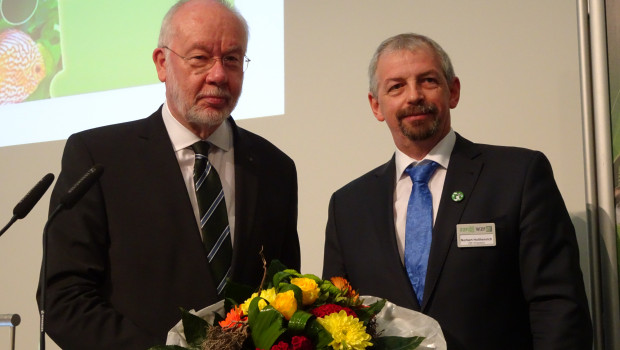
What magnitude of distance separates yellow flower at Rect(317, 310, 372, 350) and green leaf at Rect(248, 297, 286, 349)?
10 cm

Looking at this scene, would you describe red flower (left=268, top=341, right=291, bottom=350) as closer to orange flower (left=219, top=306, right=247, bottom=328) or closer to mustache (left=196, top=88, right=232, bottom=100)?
orange flower (left=219, top=306, right=247, bottom=328)

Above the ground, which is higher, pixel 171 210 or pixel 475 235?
pixel 171 210

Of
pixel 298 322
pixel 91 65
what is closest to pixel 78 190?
pixel 298 322

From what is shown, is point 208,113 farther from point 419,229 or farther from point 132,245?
point 419,229

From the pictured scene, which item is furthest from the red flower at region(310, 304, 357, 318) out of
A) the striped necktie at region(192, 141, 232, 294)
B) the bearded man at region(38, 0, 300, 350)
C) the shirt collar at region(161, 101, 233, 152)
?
the shirt collar at region(161, 101, 233, 152)

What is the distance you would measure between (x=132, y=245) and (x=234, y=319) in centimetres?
76

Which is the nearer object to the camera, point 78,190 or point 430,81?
point 78,190

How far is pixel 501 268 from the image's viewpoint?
2434 millimetres

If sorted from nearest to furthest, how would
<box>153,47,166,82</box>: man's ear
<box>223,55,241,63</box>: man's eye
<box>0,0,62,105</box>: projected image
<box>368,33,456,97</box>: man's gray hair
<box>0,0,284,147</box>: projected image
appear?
1. <box>223,55,241,63</box>: man's eye
2. <box>153,47,166,82</box>: man's ear
3. <box>368,33,456,97</box>: man's gray hair
4. <box>0,0,284,147</box>: projected image
5. <box>0,0,62,105</box>: projected image

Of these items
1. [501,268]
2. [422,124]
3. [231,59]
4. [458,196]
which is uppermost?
[231,59]

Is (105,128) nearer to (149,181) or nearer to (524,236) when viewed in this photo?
(149,181)

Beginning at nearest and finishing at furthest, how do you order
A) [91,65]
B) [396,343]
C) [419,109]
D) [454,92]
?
[396,343] < [419,109] < [454,92] < [91,65]

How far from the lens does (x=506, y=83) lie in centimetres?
329

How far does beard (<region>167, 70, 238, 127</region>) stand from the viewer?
2.33 metres
